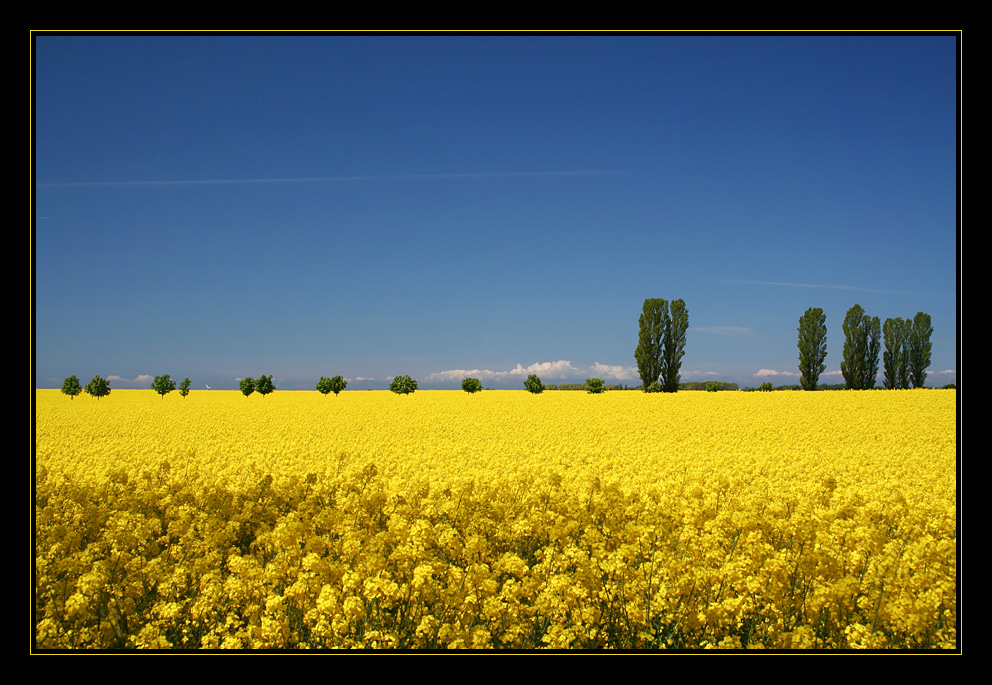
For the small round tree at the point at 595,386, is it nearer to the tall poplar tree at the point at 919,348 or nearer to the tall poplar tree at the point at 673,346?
the tall poplar tree at the point at 673,346

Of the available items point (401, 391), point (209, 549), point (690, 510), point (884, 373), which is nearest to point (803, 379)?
point (884, 373)

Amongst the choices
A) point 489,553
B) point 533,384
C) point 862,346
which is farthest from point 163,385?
point 862,346

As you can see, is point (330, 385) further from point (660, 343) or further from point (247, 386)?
point (660, 343)

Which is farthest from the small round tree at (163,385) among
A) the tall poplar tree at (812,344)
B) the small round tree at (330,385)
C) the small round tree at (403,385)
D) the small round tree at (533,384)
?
the tall poplar tree at (812,344)

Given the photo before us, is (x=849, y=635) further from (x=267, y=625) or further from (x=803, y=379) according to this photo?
(x=803, y=379)

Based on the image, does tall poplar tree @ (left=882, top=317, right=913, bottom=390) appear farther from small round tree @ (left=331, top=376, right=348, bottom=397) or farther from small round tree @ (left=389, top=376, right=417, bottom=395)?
small round tree @ (left=331, top=376, right=348, bottom=397)
